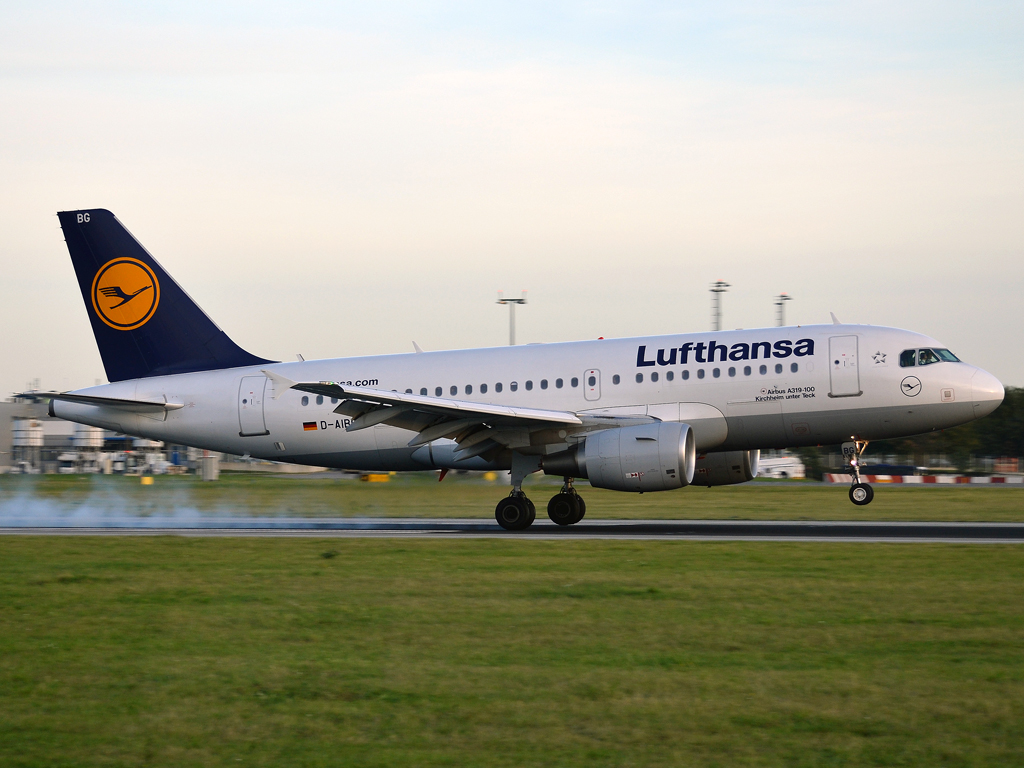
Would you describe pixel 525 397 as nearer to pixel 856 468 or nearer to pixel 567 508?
pixel 567 508

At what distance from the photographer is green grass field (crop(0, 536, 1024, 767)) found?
255 inches

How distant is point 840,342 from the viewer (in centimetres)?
2303

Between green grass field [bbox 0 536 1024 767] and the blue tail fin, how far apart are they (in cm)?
1208

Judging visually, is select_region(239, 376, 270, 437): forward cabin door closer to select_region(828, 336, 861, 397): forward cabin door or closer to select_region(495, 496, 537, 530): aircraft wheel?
select_region(495, 496, 537, 530): aircraft wheel

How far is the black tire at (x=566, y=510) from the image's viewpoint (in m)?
24.4

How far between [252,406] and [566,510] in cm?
830

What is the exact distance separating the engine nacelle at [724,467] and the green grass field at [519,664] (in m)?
9.42

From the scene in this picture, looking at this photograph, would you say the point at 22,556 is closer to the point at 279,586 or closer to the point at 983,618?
the point at 279,586

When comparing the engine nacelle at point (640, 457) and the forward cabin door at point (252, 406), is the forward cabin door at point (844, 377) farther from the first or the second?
the forward cabin door at point (252, 406)

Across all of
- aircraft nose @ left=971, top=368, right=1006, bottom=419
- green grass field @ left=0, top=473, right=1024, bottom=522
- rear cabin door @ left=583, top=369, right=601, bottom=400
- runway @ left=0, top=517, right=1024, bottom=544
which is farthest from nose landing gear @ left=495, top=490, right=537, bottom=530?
aircraft nose @ left=971, top=368, right=1006, bottom=419

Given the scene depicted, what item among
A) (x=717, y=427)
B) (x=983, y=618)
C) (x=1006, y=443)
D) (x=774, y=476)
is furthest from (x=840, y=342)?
(x=1006, y=443)

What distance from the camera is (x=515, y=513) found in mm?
22797

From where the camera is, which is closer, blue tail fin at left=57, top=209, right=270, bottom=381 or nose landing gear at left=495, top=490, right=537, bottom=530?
nose landing gear at left=495, top=490, right=537, bottom=530

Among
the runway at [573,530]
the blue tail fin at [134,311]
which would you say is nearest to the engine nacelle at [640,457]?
the runway at [573,530]
